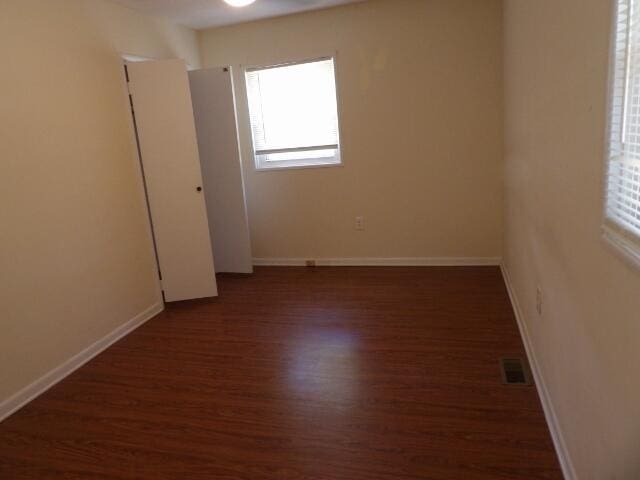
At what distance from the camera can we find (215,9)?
3.82 m

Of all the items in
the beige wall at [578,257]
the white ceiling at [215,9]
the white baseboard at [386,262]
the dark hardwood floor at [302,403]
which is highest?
the white ceiling at [215,9]

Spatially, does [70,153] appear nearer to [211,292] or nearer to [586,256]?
[211,292]

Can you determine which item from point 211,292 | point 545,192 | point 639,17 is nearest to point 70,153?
point 211,292

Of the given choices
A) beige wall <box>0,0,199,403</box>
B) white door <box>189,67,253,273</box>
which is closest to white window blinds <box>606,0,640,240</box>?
beige wall <box>0,0,199,403</box>

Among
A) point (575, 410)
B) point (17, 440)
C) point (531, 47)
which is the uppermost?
point (531, 47)

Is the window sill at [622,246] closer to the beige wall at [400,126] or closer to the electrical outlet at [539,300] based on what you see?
the electrical outlet at [539,300]

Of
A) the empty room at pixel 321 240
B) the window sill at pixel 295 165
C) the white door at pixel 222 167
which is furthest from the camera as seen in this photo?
the window sill at pixel 295 165

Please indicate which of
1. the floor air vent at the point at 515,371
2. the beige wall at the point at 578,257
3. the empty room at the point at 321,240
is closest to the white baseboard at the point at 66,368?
the empty room at the point at 321,240

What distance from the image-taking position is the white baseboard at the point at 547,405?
1.61m

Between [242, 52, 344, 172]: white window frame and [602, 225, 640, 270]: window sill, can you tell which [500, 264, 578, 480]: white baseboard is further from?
[242, 52, 344, 172]: white window frame

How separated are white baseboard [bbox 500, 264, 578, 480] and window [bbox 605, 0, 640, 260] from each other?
39.2 inches

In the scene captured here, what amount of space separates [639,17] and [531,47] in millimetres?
1512

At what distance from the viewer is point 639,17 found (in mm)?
885

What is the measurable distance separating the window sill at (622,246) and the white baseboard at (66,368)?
2836 millimetres
